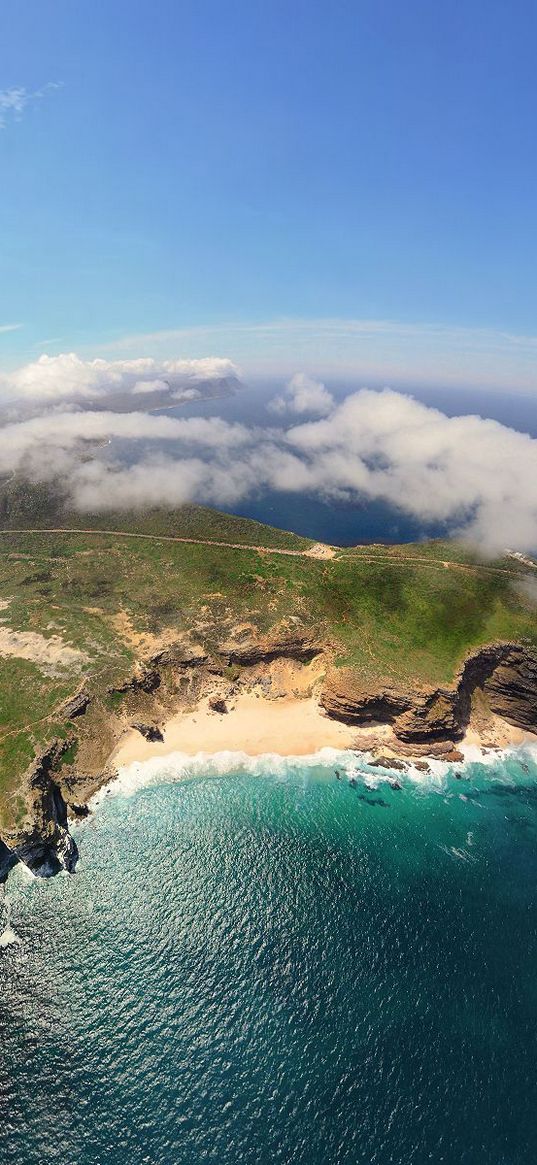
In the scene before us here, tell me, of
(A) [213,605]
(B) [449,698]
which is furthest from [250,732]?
(B) [449,698]

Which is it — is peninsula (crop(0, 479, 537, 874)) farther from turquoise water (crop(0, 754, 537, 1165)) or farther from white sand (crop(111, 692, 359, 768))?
turquoise water (crop(0, 754, 537, 1165))

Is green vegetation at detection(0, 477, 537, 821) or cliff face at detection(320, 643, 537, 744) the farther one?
cliff face at detection(320, 643, 537, 744)

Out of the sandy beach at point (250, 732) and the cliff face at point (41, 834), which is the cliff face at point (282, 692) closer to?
the cliff face at point (41, 834)

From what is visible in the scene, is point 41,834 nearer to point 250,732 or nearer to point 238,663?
point 250,732

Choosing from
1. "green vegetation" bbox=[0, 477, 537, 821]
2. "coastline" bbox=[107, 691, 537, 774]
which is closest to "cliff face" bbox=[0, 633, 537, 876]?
"coastline" bbox=[107, 691, 537, 774]

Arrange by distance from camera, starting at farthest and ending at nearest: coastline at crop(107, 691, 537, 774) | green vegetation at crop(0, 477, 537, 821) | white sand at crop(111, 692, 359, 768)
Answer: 1. green vegetation at crop(0, 477, 537, 821)
2. coastline at crop(107, 691, 537, 774)
3. white sand at crop(111, 692, 359, 768)

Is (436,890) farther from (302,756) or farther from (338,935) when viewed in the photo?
(302,756)
